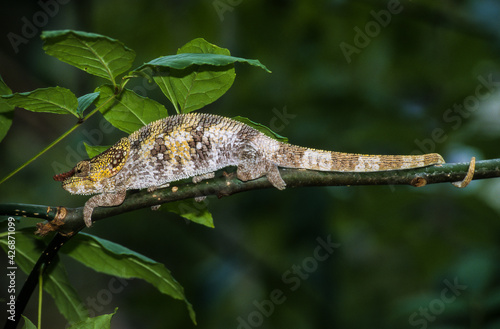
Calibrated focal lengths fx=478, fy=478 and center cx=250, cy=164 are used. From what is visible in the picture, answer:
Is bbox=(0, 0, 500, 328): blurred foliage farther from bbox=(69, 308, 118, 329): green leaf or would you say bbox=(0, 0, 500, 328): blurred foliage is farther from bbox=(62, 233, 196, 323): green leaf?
bbox=(69, 308, 118, 329): green leaf

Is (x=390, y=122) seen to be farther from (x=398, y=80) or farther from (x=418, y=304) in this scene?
(x=418, y=304)

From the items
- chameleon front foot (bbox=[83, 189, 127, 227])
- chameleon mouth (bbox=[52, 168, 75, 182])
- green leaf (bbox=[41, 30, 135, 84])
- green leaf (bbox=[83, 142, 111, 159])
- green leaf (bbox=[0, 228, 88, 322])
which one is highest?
green leaf (bbox=[41, 30, 135, 84])

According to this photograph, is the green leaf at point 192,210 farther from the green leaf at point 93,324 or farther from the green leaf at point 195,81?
the green leaf at point 93,324

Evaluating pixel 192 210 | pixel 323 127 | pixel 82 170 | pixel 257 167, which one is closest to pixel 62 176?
pixel 82 170

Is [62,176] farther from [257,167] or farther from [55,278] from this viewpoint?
[257,167]

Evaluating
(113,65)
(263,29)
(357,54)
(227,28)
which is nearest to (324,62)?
(357,54)

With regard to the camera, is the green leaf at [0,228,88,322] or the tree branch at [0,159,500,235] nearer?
the tree branch at [0,159,500,235]

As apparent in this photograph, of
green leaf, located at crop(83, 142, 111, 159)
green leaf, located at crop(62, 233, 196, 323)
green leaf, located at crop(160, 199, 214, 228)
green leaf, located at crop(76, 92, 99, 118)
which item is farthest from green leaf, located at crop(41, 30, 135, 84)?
green leaf, located at crop(62, 233, 196, 323)
